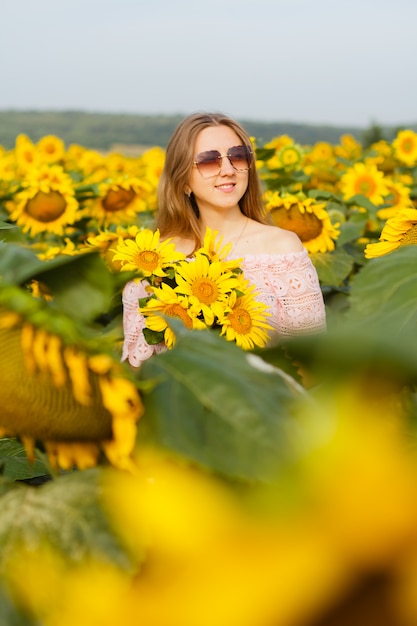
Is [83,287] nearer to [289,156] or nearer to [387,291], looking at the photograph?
[387,291]

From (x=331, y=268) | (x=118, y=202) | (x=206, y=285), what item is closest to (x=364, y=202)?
(x=331, y=268)

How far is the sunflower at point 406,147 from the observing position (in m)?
5.65

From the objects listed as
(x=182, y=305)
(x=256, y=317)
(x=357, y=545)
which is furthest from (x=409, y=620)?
(x=256, y=317)

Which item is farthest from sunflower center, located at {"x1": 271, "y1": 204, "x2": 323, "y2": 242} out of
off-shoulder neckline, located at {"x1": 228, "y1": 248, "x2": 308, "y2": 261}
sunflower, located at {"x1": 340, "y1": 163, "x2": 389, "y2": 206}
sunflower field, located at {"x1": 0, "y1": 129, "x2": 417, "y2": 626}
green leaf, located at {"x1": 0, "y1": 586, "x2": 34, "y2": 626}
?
green leaf, located at {"x1": 0, "y1": 586, "x2": 34, "y2": 626}

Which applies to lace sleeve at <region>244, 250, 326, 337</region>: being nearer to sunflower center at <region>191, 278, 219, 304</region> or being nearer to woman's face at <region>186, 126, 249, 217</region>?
woman's face at <region>186, 126, 249, 217</region>

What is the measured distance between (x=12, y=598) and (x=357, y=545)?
→ 159 mm

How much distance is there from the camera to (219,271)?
58.4 inches

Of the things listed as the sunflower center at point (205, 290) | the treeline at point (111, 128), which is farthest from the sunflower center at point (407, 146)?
the treeline at point (111, 128)

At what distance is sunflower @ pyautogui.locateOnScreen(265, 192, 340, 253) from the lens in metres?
3.18

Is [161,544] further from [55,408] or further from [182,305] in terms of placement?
[182,305]

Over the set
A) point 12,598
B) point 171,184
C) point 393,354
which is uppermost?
point 393,354

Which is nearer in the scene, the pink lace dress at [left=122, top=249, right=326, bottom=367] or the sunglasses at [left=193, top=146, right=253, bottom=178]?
the pink lace dress at [left=122, top=249, right=326, bottom=367]

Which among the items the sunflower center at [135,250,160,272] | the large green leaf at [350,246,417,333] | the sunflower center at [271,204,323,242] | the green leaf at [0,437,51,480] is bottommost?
the sunflower center at [271,204,323,242]

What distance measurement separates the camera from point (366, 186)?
4.53m
